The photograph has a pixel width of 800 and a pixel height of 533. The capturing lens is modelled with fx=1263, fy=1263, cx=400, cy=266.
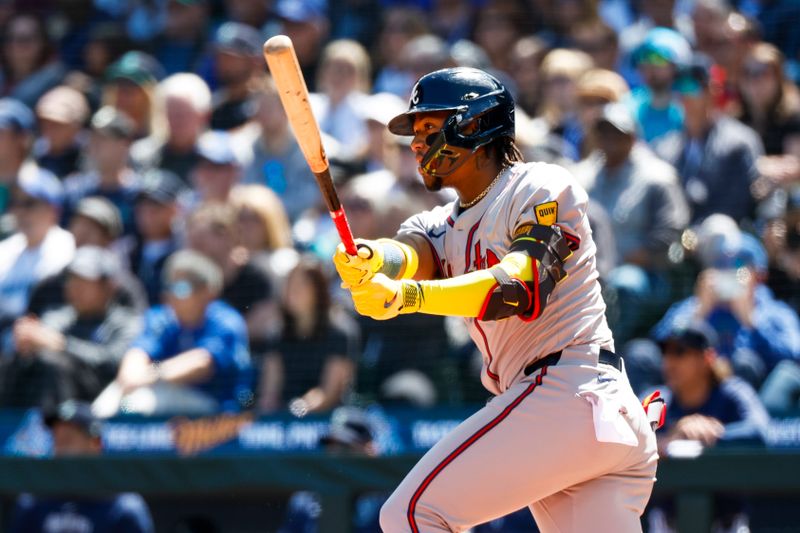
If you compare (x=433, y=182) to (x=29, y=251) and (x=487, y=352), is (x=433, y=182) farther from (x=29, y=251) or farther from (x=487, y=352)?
(x=29, y=251)

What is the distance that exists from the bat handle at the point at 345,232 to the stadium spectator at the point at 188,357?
3285 mm

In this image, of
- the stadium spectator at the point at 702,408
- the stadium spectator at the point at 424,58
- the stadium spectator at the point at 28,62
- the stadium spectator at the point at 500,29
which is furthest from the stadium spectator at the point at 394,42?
the stadium spectator at the point at 702,408

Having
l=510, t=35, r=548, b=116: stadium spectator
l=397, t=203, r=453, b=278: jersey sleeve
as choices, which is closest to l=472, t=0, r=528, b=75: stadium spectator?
l=510, t=35, r=548, b=116: stadium spectator

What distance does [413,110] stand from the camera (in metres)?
3.81

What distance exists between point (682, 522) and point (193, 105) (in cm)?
450

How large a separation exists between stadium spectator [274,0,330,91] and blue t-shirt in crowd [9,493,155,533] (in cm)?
389

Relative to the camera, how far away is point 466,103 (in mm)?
3762

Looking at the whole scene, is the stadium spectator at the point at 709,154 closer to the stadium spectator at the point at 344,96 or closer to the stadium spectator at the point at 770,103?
the stadium spectator at the point at 770,103

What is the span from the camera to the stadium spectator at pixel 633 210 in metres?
6.73

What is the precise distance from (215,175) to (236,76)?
1212mm

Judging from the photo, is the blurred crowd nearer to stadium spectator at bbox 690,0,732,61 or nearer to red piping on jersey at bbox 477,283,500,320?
stadium spectator at bbox 690,0,732,61

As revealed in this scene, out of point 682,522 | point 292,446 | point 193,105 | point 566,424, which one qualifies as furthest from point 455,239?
point 193,105

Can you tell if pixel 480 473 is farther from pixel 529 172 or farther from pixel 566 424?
pixel 529 172

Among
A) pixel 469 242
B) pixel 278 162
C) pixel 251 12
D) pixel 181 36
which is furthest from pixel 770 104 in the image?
pixel 181 36
